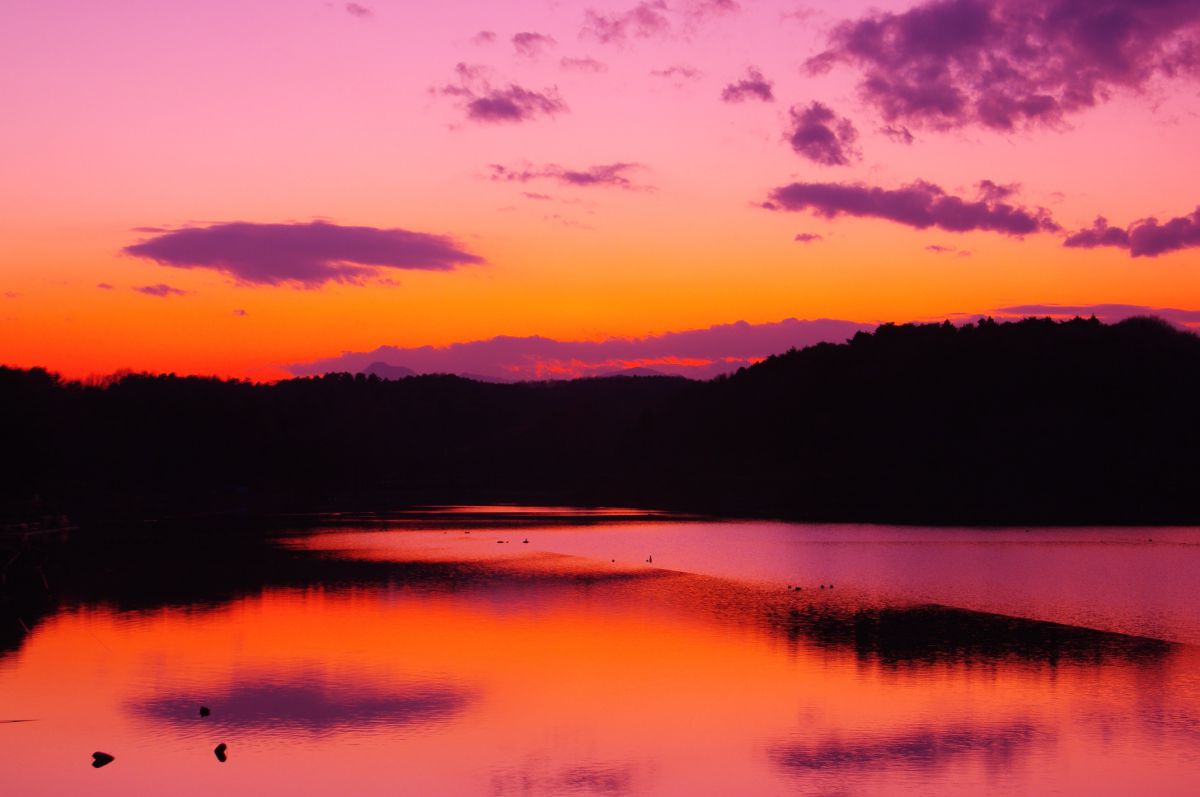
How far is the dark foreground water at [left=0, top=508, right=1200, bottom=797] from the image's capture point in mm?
16672

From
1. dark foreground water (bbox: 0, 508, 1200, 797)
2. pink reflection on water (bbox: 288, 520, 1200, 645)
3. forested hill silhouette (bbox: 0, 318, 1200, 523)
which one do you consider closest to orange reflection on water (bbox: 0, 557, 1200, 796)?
dark foreground water (bbox: 0, 508, 1200, 797)

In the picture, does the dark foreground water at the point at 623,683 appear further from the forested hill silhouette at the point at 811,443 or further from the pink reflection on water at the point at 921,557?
the forested hill silhouette at the point at 811,443

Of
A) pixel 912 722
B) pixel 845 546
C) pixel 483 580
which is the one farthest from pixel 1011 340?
pixel 912 722

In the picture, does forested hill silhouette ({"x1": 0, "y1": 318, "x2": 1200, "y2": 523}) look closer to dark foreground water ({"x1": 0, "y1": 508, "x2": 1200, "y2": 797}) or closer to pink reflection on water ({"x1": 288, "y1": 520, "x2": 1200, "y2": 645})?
pink reflection on water ({"x1": 288, "y1": 520, "x2": 1200, "y2": 645})

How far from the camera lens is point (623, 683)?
74.8 feet

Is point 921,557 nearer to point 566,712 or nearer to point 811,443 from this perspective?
point 566,712

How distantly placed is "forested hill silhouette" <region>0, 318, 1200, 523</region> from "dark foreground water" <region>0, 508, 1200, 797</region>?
3602cm

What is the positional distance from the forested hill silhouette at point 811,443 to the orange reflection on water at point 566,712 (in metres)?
45.6

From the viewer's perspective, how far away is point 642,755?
17.5 m

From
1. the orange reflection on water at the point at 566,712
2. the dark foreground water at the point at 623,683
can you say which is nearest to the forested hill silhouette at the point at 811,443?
the dark foreground water at the point at 623,683

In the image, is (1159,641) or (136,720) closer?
(136,720)

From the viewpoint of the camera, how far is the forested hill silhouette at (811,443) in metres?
96.0

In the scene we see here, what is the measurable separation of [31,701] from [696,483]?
11275cm

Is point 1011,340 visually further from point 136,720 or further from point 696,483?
point 136,720
